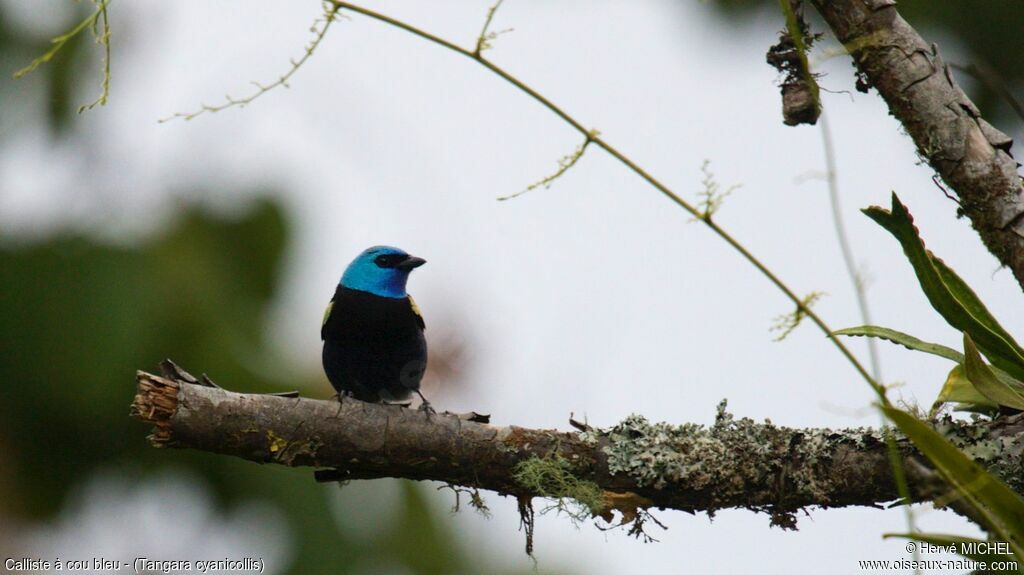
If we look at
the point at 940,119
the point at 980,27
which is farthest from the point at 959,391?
the point at 980,27

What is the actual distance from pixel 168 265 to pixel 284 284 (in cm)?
124

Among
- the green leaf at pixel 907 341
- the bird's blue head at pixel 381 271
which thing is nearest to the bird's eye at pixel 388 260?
the bird's blue head at pixel 381 271

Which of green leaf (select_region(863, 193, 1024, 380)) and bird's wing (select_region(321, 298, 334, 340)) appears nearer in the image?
green leaf (select_region(863, 193, 1024, 380))

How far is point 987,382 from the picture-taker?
280 cm

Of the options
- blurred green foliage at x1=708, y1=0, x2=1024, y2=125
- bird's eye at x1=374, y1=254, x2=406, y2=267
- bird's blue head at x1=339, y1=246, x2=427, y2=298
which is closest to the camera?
bird's blue head at x1=339, y1=246, x2=427, y2=298

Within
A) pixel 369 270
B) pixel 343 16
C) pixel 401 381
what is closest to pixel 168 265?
pixel 369 270

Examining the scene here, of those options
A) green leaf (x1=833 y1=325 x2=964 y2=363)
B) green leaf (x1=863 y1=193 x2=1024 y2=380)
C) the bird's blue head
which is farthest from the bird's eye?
green leaf (x1=863 y1=193 x2=1024 y2=380)

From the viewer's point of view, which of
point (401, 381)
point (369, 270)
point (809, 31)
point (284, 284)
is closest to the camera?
point (809, 31)

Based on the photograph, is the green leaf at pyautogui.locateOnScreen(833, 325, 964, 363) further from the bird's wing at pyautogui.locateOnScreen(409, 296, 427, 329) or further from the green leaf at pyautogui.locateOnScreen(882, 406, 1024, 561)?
the bird's wing at pyautogui.locateOnScreen(409, 296, 427, 329)

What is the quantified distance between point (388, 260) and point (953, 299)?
3.18 metres

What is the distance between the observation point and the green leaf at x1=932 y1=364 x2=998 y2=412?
302 centimetres

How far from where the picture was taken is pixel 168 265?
25.6 ft

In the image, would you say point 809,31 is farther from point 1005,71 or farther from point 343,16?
point 1005,71

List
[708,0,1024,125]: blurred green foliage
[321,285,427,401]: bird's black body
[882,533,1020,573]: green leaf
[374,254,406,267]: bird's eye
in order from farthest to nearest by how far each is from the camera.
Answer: [708,0,1024,125]: blurred green foliage
[374,254,406,267]: bird's eye
[321,285,427,401]: bird's black body
[882,533,1020,573]: green leaf
